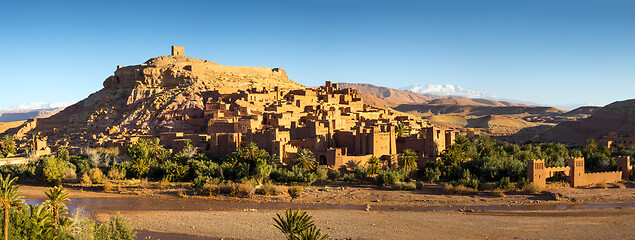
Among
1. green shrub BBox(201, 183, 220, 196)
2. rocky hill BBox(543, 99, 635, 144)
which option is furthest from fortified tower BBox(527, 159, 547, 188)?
rocky hill BBox(543, 99, 635, 144)

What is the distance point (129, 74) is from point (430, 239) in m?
37.6

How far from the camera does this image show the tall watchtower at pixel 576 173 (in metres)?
27.2

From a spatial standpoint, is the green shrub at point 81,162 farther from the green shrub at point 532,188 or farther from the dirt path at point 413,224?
the green shrub at point 532,188

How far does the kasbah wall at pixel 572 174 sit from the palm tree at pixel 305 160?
1112 cm

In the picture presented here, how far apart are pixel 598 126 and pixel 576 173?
111 feet

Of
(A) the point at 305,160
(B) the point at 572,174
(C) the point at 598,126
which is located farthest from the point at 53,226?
(C) the point at 598,126

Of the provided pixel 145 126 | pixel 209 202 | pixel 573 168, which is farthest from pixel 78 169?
pixel 573 168

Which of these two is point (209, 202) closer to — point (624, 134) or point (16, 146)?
point (16, 146)

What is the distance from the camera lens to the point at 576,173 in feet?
89.8

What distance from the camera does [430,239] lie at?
65.3 ft

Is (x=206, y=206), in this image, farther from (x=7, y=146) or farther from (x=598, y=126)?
(x=598, y=126)

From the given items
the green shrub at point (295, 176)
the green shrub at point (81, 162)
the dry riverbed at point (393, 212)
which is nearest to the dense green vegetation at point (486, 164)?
the dry riverbed at point (393, 212)

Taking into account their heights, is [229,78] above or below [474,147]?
above

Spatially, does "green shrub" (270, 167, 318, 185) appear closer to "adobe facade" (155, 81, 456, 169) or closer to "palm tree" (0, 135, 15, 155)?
"adobe facade" (155, 81, 456, 169)
